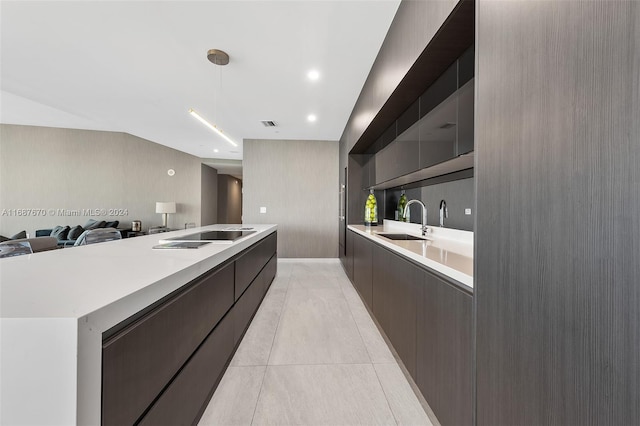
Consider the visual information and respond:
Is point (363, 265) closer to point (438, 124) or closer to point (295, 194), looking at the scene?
point (438, 124)

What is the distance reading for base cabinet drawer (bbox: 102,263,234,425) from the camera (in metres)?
0.68

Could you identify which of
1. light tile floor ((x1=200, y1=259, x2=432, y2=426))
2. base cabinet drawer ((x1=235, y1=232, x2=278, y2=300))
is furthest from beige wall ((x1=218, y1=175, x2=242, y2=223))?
light tile floor ((x1=200, y1=259, x2=432, y2=426))

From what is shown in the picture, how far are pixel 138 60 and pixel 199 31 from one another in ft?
3.26

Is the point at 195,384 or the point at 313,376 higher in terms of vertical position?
the point at 195,384

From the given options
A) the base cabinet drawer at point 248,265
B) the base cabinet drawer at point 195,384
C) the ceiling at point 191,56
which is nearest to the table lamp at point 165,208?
the ceiling at point 191,56

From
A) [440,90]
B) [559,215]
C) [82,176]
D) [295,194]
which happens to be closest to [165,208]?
[82,176]

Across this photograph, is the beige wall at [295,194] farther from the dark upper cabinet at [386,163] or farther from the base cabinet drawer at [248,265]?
the base cabinet drawer at [248,265]

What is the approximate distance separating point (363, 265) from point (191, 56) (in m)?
2.93

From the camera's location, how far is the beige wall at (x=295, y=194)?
570 cm

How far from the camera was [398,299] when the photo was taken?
68.4 inches

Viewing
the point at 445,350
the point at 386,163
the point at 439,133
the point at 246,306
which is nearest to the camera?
the point at 445,350

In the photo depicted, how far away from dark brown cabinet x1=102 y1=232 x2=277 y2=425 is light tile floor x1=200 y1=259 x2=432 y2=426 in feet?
0.58

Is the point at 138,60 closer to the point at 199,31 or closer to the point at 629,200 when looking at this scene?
the point at 199,31

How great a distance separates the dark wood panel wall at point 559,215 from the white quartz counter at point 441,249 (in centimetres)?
19
